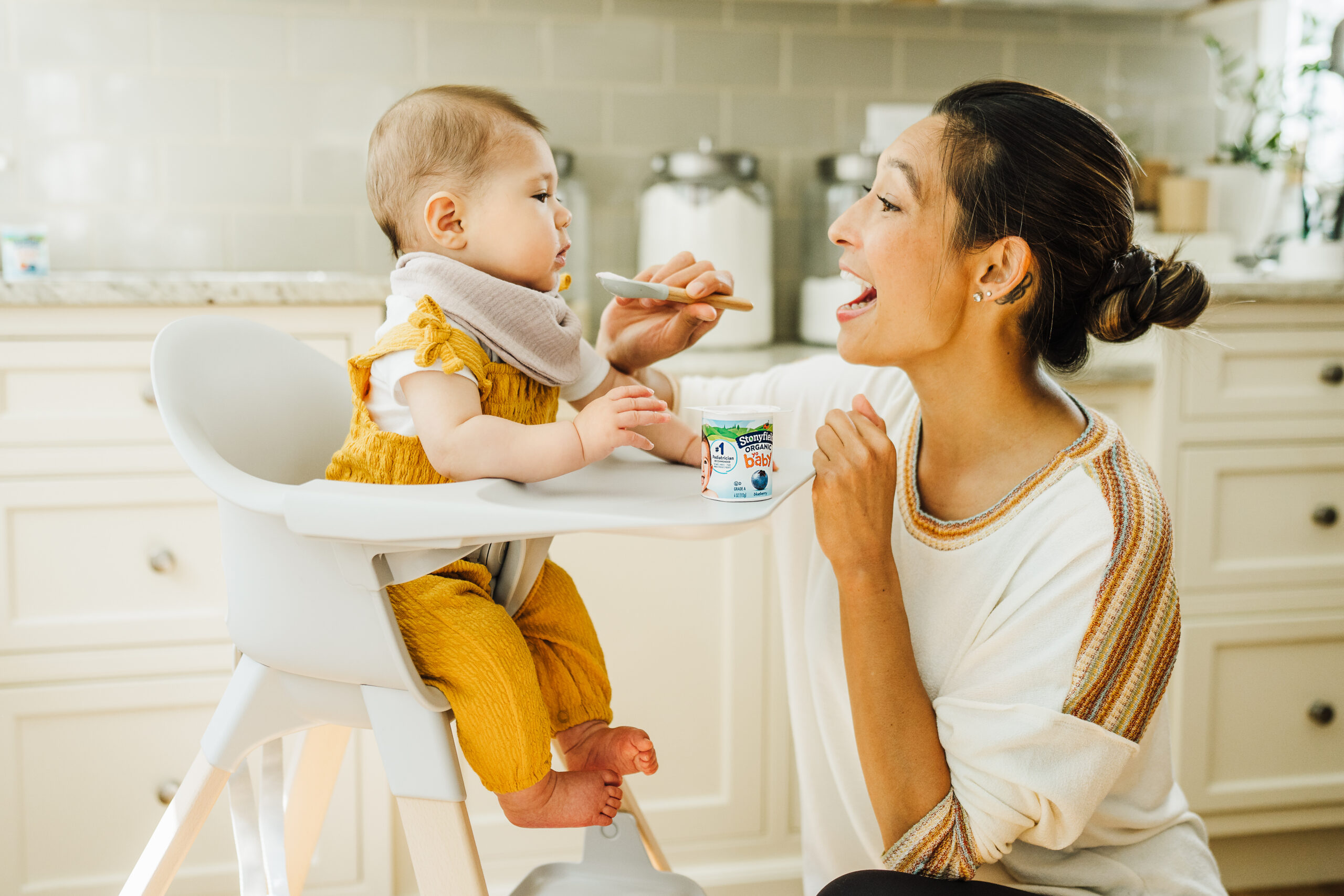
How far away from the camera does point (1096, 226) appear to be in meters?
1.00

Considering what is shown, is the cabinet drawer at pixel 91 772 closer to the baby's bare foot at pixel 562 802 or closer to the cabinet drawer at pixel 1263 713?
the baby's bare foot at pixel 562 802

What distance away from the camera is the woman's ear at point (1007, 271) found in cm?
100

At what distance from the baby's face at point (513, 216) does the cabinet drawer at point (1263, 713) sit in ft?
4.67

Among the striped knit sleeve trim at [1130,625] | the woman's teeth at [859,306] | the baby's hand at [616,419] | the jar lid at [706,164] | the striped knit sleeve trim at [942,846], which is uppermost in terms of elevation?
the jar lid at [706,164]

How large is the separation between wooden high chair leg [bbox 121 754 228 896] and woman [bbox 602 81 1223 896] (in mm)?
576

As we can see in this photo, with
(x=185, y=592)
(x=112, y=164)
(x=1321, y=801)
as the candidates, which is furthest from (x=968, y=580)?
(x=112, y=164)

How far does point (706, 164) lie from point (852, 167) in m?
0.32

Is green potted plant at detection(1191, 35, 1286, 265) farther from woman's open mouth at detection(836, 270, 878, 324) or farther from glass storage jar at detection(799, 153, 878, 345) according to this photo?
woman's open mouth at detection(836, 270, 878, 324)

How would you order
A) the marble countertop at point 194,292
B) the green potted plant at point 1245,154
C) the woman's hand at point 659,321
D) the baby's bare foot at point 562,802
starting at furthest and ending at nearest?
the green potted plant at point 1245,154, the marble countertop at point 194,292, the woman's hand at point 659,321, the baby's bare foot at point 562,802

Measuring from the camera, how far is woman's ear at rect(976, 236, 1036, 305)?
100cm

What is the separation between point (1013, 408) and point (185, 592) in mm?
1210

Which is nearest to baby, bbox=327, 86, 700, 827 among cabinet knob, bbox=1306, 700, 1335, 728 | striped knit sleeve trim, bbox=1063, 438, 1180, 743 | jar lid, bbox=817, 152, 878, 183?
striped knit sleeve trim, bbox=1063, 438, 1180, 743

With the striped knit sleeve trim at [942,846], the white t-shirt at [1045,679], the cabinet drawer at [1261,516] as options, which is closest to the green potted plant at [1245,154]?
the cabinet drawer at [1261,516]

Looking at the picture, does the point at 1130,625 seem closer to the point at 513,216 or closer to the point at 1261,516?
the point at 513,216
